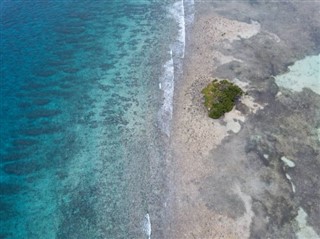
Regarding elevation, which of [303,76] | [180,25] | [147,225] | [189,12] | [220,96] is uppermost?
[220,96]

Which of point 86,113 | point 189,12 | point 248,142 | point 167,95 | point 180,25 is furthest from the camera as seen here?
point 189,12

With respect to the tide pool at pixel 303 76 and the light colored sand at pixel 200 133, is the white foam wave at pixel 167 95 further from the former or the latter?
the tide pool at pixel 303 76

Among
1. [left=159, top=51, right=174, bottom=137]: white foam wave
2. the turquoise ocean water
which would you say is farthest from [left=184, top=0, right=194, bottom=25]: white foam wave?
[left=159, top=51, right=174, bottom=137]: white foam wave

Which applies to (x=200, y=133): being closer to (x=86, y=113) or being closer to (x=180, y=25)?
(x=86, y=113)

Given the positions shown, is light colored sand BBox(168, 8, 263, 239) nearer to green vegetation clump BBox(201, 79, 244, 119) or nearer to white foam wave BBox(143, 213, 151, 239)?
green vegetation clump BBox(201, 79, 244, 119)

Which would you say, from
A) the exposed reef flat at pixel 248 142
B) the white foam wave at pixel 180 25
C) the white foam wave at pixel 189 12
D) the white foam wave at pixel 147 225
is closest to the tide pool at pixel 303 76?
the exposed reef flat at pixel 248 142

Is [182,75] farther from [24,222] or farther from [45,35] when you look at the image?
[24,222]

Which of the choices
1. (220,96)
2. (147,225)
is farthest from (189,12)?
(147,225)
